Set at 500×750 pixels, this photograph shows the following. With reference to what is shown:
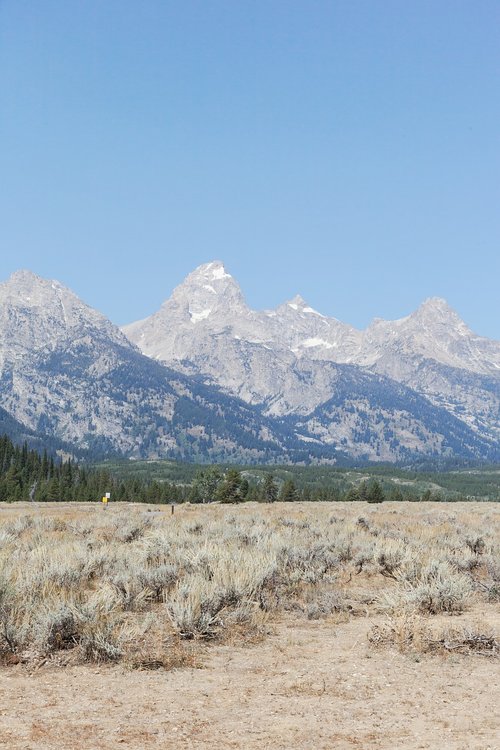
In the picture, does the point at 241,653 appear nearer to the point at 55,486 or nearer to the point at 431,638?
the point at 431,638

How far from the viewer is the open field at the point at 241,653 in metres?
8.03

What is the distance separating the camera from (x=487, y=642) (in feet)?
39.2

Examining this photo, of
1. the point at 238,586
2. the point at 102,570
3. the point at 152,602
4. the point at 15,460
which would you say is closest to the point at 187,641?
the point at 238,586

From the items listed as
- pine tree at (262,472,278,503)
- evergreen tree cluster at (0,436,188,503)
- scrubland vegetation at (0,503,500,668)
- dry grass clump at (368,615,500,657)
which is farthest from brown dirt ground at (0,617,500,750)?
pine tree at (262,472,278,503)

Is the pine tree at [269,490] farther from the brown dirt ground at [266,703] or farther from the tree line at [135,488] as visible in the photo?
the brown dirt ground at [266,703]

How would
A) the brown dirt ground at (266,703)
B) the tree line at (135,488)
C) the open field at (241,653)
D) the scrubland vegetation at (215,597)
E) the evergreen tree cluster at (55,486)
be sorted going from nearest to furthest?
1. the brown dirt ground at (266,703)
2. the open field at (241,653)
3. the scrubland vegetation at (215,597)
4. the tree line at (135,488)
5. the evergreen tree cluster at (55,486)

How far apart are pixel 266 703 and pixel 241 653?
8.81 ft

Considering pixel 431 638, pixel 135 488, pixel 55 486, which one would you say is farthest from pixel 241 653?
pixel 135 488

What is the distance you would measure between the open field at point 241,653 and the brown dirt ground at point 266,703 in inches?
1.2

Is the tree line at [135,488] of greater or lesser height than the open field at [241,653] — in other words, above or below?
below

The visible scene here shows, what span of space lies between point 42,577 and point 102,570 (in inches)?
134

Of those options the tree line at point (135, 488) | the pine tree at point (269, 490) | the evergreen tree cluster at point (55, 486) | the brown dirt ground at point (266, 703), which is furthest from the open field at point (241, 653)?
the pine tree at point (269, 490)

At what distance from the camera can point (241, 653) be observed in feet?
38.0

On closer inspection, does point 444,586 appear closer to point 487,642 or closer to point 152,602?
point 487,642
